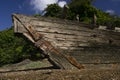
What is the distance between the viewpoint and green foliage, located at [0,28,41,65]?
3909cm

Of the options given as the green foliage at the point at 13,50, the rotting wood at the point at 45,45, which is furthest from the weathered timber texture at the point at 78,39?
the green foliage at the point at 13,50

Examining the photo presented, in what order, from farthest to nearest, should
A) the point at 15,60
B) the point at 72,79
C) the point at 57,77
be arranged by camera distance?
the point at 15,60, the point at 57,77, the point at 72,79

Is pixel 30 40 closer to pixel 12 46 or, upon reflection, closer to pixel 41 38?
pixel 41 38

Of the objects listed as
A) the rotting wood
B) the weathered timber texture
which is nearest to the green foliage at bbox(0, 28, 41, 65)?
the weathered timber texture

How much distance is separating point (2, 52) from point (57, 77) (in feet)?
112

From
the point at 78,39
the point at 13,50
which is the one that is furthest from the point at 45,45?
the point at 13,50

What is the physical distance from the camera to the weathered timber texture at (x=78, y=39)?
10306mm

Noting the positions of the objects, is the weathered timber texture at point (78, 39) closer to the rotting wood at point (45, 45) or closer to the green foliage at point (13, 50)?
the rotting wood at point (45, 45)

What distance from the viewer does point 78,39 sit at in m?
10.9

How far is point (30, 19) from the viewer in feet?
33.8

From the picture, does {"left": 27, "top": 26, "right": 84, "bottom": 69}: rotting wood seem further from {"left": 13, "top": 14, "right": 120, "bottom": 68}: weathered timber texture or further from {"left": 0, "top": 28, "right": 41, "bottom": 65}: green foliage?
{"left": 0, "top": 28, "right": 41, "bottom": 65}: green foliage

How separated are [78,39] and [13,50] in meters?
32.7

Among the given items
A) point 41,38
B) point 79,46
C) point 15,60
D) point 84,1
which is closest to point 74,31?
point 79,46

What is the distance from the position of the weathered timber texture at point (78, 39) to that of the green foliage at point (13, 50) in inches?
965
